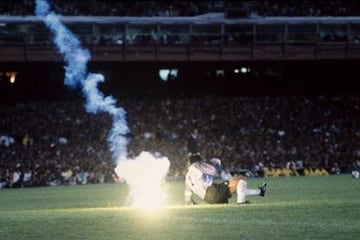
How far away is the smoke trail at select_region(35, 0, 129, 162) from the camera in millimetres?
45916

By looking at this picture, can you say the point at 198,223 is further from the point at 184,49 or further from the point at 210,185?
the point at 184,49

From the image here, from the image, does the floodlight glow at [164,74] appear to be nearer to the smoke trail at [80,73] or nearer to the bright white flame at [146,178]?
the smoke trail at [80,73]

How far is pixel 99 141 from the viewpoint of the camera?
45406 mm

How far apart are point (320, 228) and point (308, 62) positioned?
40781 mm

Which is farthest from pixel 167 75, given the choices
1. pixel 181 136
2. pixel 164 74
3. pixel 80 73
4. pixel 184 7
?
pixel 181 136

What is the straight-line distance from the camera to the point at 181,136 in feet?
152

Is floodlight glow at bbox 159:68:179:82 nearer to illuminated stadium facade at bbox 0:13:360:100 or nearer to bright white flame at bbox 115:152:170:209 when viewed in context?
illuminated stadium facade at bbox 0:13:360:100

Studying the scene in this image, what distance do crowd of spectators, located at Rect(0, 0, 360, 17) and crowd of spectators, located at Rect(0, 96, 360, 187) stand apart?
17.2 feet

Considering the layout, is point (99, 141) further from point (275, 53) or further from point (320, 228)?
point (320, 228)

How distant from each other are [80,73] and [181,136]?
245 inches

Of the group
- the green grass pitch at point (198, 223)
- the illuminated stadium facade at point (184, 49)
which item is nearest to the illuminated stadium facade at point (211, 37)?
the illuminated stadium facade at point (184, 49)

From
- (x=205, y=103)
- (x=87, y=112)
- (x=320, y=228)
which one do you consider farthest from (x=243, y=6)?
(x=320, y=228)

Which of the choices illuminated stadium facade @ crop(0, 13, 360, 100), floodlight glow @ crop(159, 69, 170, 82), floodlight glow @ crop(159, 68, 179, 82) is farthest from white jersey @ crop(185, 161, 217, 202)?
floodlight glow @ crop(159, 68, 179, 82)

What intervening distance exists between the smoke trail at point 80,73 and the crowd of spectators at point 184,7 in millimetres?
1212
